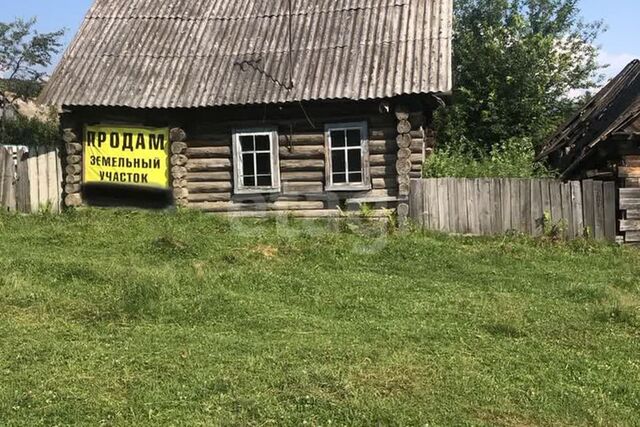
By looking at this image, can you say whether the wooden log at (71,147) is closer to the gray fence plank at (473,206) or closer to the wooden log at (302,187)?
the wooden log at (302,187)

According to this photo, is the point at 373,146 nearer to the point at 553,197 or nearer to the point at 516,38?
the point at 553,197

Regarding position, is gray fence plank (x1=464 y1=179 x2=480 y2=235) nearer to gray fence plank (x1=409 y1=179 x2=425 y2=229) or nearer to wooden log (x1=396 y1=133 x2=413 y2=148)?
gray fence plank (x1=409 y1=179 x2=425 y2=229)

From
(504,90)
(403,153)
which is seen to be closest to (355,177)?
(403,153)

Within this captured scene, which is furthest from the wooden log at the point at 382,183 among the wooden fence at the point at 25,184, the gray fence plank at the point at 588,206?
the wooden fence at the point at 25,184

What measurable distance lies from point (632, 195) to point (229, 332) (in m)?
8.56

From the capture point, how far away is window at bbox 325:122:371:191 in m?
13.8

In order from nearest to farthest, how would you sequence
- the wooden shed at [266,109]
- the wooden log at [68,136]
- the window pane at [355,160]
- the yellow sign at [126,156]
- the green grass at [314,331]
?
the green grass at [314,331] → the wooden shed at [266,109] → the window pane at [355,160] → the yellow sign at [126,156] → the wooden log at [68,136]

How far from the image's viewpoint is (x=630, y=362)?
19.7 feet

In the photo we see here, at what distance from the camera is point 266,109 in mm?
14172

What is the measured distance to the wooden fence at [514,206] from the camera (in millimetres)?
12336

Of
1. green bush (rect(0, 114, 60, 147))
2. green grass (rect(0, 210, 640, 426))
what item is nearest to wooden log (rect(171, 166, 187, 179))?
green grass (rect(0, 210, 640, 426))

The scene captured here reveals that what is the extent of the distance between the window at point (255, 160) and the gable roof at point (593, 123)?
6.39 meters

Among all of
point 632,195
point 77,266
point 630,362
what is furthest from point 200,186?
point 630,362

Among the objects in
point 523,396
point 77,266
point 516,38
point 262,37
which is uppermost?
point 516,38
